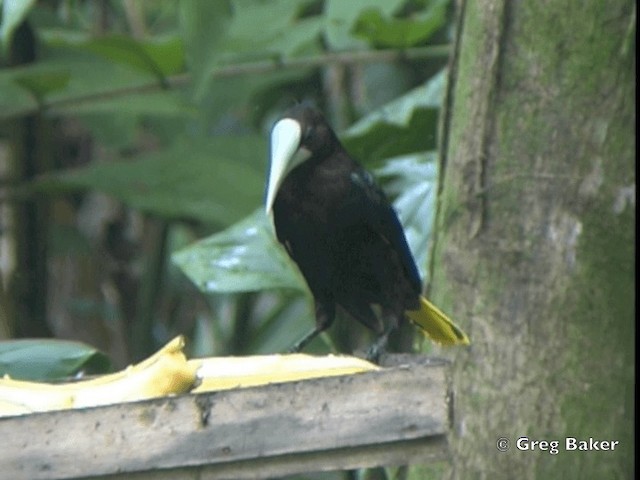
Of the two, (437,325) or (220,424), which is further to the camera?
(437,325)

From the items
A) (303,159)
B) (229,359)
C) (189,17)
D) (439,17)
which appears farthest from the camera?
(439,17)

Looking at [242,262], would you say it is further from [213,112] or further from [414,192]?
[213,112]

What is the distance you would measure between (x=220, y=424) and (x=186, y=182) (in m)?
2.26

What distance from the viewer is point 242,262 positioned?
9.82 ft

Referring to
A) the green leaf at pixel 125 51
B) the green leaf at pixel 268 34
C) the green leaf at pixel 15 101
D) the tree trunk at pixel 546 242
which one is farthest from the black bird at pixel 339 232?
the green leaf at pixel 15 101

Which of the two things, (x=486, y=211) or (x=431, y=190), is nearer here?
(x=486, y=211)

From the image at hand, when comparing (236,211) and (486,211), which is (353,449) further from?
(236,211)

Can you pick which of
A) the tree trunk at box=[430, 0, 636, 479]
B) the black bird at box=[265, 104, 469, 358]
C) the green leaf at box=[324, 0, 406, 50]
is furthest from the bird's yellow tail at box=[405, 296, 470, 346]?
the green leaf at box=[324, 0, 406, 50]

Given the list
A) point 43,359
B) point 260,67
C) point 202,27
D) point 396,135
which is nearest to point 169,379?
point 43,359

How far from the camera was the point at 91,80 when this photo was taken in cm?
357

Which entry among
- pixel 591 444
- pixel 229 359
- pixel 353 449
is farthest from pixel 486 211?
pixel 353 449

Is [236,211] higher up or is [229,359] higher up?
[229,359]

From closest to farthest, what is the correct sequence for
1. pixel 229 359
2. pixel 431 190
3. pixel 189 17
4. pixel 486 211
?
pixel 229 359, pixel 486 211, pixel 189 17, pixel 431 190

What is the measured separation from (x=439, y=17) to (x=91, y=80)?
2.94 feet
